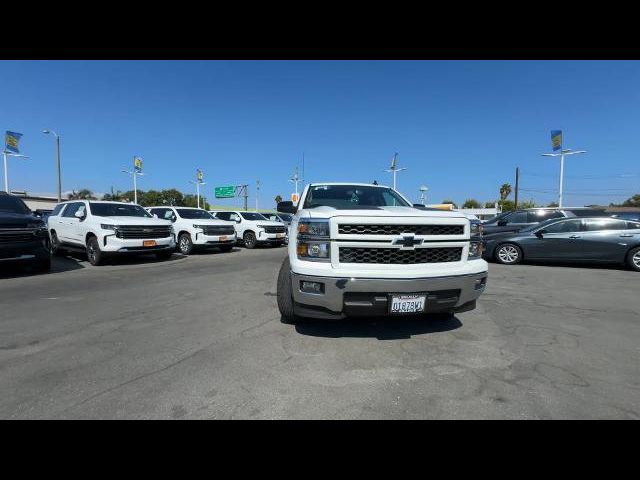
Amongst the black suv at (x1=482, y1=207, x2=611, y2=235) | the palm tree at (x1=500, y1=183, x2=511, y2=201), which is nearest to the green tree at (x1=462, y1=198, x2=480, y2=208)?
the palm tree at (x1=500, y1=183, x2=511, y2=201)

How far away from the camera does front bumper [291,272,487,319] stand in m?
2.80

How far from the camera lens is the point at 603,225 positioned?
8.20 meters

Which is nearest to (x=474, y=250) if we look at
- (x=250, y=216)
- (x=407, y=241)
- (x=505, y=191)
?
(x=407, y=241)

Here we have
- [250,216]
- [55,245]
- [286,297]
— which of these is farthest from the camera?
[250,216]

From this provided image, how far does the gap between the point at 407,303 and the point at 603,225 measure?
28.0 feet

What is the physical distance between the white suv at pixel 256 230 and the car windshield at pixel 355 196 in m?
9.44

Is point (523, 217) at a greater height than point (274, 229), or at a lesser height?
greater

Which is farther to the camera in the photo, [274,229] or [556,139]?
[556,139]

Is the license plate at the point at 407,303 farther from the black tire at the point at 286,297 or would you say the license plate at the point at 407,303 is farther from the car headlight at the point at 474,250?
the black tire at the point at 286,297

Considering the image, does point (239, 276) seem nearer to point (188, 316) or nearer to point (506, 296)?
point (188, 316)

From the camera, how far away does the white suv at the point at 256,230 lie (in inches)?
556

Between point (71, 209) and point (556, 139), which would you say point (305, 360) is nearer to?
point (71, 209)

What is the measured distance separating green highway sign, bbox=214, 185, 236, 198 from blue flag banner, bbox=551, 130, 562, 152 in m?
50.1
